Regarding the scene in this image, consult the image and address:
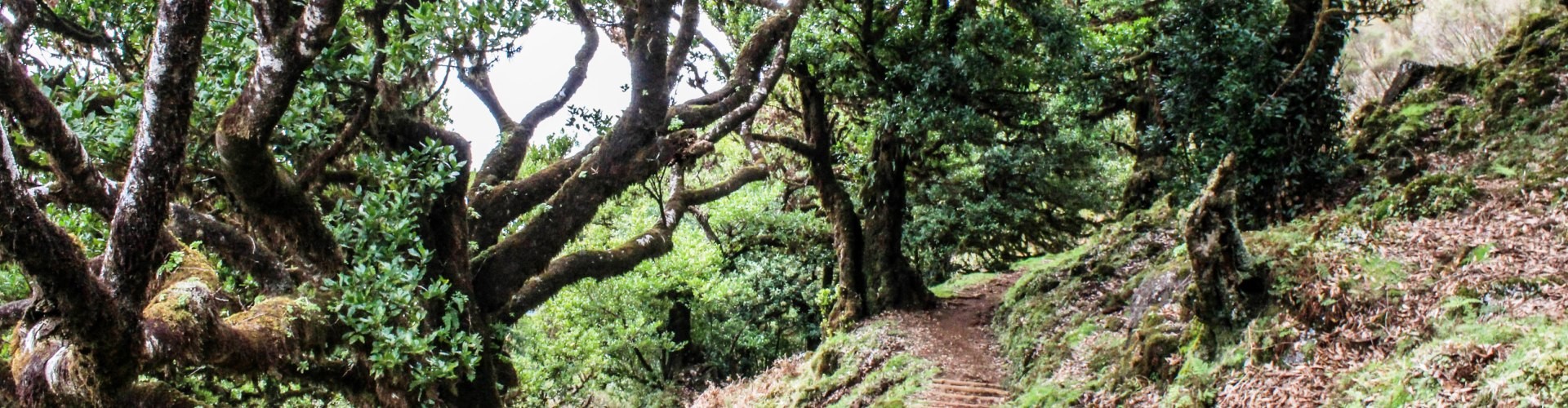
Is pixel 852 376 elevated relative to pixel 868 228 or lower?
lower

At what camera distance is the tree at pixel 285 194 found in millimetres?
4176

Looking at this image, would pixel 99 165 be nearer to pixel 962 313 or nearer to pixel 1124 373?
pixel 1124 373

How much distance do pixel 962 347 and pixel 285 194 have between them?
897 centimetres

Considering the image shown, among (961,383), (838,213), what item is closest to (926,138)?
(838,213)

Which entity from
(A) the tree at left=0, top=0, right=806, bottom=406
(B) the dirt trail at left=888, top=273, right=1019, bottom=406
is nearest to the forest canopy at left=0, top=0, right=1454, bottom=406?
(A) the tree at left=0, top=0, right=806, bottom=406

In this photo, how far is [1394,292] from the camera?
637 centimetres

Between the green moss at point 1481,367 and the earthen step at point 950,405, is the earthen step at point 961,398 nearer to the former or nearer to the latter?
the earthen step at point 950,405

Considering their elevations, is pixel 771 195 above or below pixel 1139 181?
above

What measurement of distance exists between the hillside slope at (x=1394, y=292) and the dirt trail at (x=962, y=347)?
40cm

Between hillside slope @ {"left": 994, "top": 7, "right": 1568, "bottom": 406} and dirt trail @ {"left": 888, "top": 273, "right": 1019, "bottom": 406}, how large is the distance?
0.40 m

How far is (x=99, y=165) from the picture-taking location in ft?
19.0

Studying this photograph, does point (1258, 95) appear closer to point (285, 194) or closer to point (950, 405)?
point (950, 405)

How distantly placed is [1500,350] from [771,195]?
49.7ft

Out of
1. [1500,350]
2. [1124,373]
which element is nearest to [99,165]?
[1124,373]
